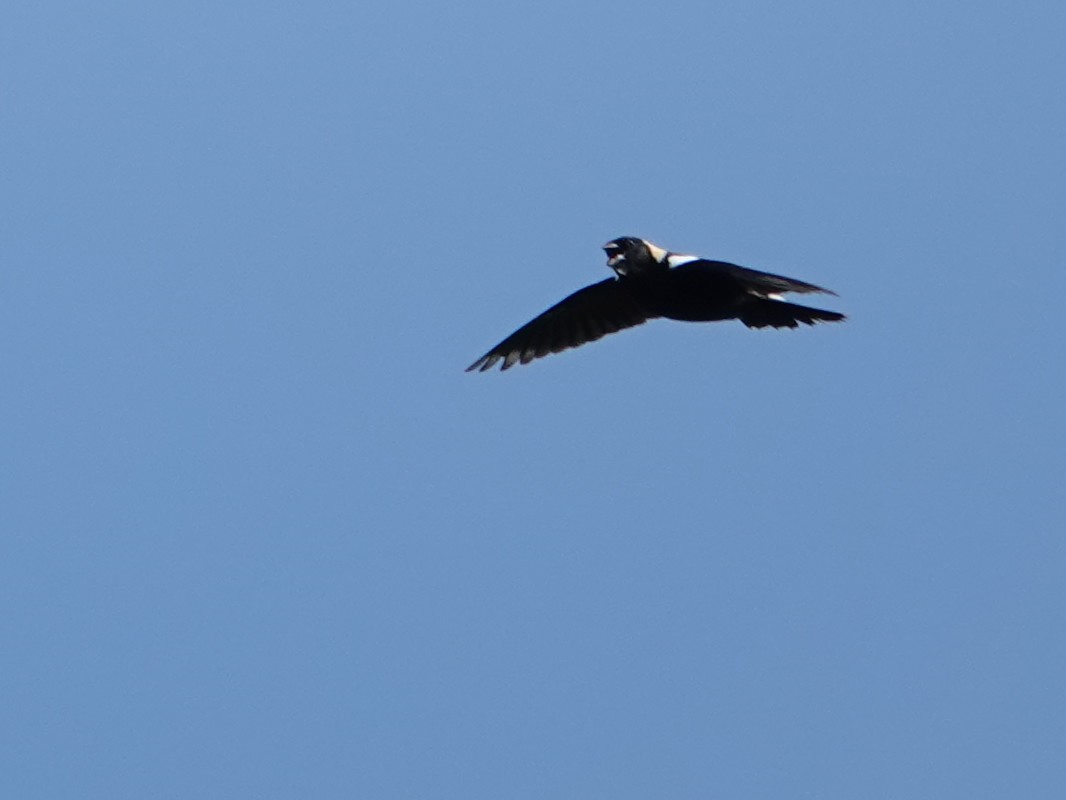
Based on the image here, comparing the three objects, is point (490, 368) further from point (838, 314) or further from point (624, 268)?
point (838, 314)

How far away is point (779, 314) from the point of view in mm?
12078

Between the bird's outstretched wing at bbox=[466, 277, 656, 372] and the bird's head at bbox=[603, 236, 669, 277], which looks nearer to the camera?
the bird's head at bbox=[603, 236, 669, 277]

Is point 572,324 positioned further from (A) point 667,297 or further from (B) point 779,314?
(B) point 779,314

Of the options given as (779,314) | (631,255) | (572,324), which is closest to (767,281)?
(779,314)

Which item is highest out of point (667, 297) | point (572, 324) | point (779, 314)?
point (572, 324)

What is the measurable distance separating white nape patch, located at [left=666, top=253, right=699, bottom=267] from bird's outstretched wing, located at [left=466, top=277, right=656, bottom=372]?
44.8 inches

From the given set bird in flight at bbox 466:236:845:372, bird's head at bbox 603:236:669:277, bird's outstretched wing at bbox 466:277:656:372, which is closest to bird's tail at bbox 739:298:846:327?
bird in flight at bbox 466:236:845:372

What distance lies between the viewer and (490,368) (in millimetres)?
14281

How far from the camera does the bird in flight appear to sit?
12.0 meters

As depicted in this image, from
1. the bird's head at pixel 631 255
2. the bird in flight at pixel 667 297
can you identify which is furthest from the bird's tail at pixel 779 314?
the bird's head at pixel 631 255

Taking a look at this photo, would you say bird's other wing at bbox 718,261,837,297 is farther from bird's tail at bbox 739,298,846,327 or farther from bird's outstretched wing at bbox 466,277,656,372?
bird's outstretched wing at bbox 466,277,656,372

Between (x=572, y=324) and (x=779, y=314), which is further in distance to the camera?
(x=572, y=324)

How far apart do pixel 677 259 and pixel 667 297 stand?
1.06 ft

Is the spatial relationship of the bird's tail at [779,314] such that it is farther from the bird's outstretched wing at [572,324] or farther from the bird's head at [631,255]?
the bird's outstretched wing at [572,324]
